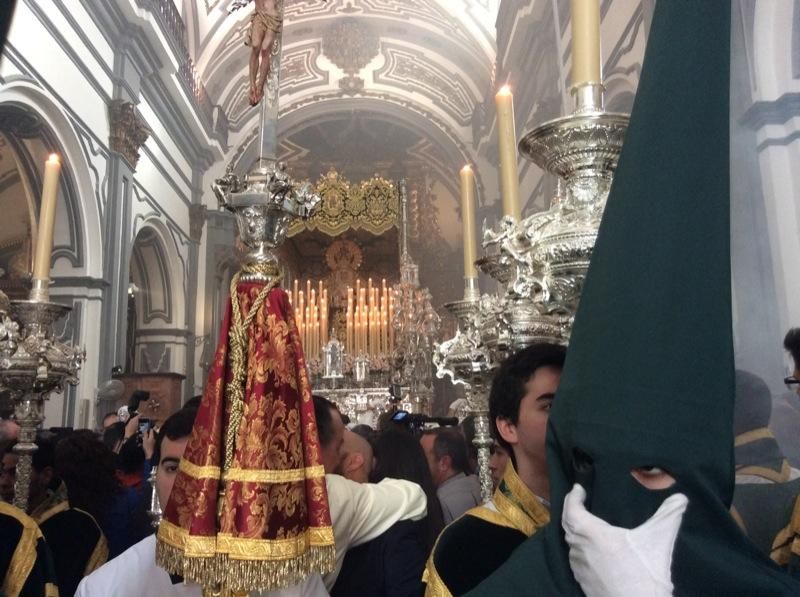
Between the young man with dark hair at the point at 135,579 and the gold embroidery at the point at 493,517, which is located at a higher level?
the gold embroidery at the point at 493,517

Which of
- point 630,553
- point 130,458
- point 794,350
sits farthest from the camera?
point 130,458

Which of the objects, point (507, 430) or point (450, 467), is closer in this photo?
point (507, 430)

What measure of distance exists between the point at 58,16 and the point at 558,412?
723 centimetres

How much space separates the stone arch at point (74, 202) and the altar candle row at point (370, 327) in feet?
19.4

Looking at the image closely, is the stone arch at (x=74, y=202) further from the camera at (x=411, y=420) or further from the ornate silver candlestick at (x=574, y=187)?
the ornate silver candlestick at (x=574, y=187)

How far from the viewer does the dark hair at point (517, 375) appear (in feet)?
4.79

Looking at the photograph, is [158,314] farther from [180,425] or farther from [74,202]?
[180,425]

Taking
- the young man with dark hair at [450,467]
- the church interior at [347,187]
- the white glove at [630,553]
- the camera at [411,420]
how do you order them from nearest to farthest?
the white glove at [630,553] < the church interior at [347,187] < the young man with dark hair at [450,467] < the camera at [411,420]

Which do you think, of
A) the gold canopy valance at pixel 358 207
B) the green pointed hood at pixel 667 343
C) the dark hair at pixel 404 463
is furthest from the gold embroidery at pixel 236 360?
the gold canopy valance at pixel 358 207

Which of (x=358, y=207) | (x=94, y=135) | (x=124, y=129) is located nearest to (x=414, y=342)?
→ (x=358, y=207)

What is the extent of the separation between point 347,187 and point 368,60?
2512mm

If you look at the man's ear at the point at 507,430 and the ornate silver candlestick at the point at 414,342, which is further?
the ornate silver candlestick at the point at 414,342

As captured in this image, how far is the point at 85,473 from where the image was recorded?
274cm

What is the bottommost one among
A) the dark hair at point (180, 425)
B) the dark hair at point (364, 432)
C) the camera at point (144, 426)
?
the dark hair at point (364, 432)
